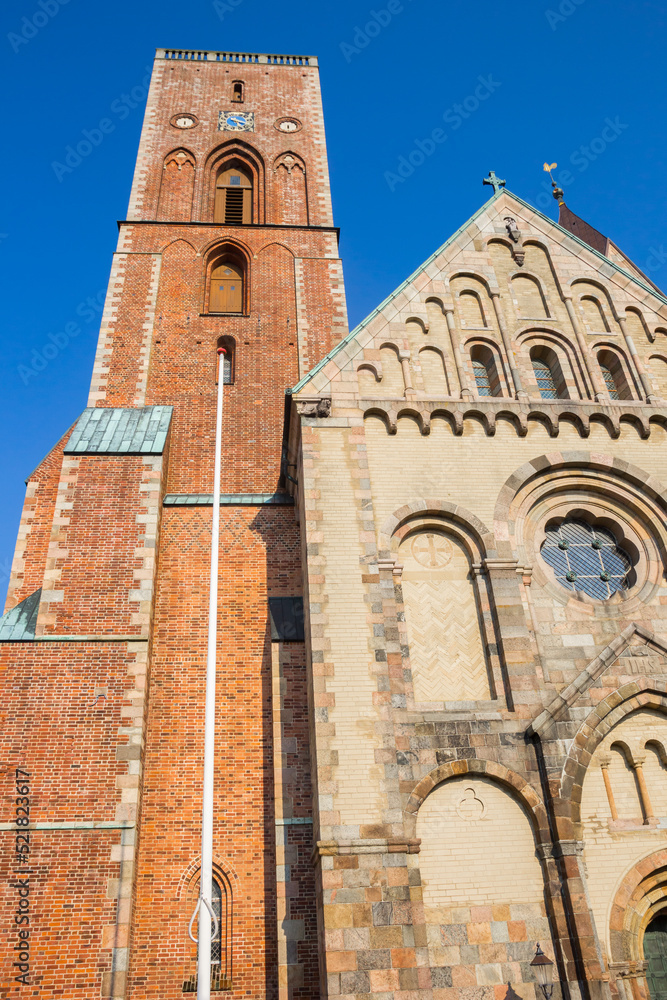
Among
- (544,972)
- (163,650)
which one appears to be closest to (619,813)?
(544,972)

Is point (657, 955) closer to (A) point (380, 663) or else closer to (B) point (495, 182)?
(A) point (380, 663)

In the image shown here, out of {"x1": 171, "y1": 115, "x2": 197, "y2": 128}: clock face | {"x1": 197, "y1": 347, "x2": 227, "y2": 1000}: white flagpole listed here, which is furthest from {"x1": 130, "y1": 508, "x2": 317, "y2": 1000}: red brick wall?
{"x1": 171, "y1": 115, "x2": 197, "y2": 128}: clock face

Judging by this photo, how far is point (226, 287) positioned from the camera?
23000mm

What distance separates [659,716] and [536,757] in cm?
221

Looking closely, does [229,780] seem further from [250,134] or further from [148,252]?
[250,134]

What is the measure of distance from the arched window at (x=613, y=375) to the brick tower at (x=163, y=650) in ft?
22.8

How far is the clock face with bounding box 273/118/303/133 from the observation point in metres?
27.5

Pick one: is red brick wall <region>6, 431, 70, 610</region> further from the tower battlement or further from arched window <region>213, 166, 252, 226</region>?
the tower battlement

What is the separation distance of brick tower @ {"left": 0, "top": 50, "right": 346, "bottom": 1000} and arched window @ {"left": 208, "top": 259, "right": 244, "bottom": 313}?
8 cm

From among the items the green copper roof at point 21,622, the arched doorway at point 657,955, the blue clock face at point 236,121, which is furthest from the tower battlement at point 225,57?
the arched doorway at point 657,955

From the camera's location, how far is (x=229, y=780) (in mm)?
14039

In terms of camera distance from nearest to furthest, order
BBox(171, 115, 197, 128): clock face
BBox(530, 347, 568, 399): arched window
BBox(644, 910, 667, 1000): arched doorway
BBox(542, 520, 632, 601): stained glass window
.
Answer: BBox(644, 910, 667, 1000): arched doorway < BBox(542, 520, 632, 601): stained glass window < BBox(530, 347, 568, 399): arched window < BBox(171, 115, 197, 128): clock face

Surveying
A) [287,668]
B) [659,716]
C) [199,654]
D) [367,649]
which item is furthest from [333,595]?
[659,716]

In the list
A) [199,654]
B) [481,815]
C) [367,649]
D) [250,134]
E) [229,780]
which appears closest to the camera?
[481,815]
